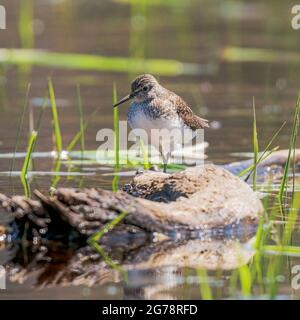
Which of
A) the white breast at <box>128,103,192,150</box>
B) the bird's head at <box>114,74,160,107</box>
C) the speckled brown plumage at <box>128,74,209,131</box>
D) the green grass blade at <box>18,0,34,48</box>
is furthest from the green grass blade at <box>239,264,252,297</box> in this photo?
the green grass blade at <box>18,0,34,48</box>

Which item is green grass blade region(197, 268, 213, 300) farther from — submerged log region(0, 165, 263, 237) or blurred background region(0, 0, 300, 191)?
blurred background region(0, 0, 300, 191)

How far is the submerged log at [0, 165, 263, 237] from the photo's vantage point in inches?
272

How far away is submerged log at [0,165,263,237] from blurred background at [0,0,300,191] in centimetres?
155

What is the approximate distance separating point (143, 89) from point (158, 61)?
19.4ft

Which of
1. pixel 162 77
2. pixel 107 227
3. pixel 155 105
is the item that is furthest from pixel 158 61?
pixel 107 227

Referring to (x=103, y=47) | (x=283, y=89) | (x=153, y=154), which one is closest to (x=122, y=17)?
(x=103, y=47)

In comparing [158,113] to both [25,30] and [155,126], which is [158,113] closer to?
[155,126]

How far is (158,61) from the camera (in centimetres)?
1495

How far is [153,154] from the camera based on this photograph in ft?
33.1

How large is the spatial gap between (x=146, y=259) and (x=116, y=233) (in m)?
0.48

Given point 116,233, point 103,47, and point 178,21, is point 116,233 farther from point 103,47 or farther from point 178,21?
point 178,21

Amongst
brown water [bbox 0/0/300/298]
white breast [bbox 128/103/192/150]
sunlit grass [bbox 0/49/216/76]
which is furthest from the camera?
sunlit grass [bbox 0/49/216/76]

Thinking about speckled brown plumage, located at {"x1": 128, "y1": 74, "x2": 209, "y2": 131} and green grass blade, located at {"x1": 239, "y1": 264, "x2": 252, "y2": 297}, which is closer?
green grass blade, located at {"x1": 239, "y1": 264, "x2": 252, "y2": 297}

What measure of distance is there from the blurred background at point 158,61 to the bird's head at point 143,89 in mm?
909
